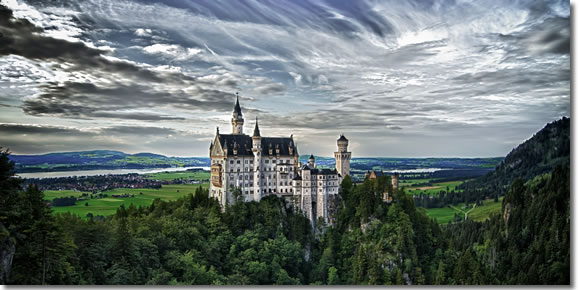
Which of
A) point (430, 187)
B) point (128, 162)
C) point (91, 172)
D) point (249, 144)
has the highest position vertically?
point (249, 144)

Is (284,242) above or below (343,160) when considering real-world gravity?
below

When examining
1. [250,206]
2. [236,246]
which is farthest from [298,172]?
[236,246]

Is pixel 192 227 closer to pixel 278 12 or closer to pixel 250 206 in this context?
pixel 250 206

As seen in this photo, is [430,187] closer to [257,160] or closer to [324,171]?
[324,171]

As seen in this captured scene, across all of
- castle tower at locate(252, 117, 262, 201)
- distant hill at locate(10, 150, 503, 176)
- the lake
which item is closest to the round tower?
distant hill at locate(10, 150, 503, 176)

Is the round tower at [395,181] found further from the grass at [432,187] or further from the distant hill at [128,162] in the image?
the distant hill at [128,162]

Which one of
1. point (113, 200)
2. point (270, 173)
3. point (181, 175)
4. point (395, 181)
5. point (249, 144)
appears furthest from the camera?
point (270, 173)

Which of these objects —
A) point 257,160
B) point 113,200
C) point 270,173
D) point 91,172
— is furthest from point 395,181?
point 91,172
